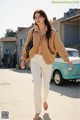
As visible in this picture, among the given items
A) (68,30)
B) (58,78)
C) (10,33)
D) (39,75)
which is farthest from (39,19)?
(10,33)

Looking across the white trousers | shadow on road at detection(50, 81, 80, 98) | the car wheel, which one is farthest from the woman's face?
the car wheel

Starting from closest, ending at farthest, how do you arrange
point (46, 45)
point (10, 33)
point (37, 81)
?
point (37, 81) < point (46, 45) < point (10, 33)

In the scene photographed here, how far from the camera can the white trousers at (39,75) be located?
447 centimetres

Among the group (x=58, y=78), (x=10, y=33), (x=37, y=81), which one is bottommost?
(x=58, y=78)

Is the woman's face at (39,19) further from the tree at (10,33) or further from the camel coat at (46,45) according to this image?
the tree at (10,33)

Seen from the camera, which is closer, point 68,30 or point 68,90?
point 68,90

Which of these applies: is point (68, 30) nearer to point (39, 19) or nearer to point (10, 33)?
point (39, 19)

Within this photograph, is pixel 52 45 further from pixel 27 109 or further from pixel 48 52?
pixel 27 109

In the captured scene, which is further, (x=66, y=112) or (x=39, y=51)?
(x=66, y=112)

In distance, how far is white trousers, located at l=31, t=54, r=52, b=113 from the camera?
4473mm

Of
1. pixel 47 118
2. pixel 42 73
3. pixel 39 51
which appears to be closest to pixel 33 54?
pixel 39 51

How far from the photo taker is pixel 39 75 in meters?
4.54

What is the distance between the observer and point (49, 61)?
464cm

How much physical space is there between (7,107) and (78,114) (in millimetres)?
1539
